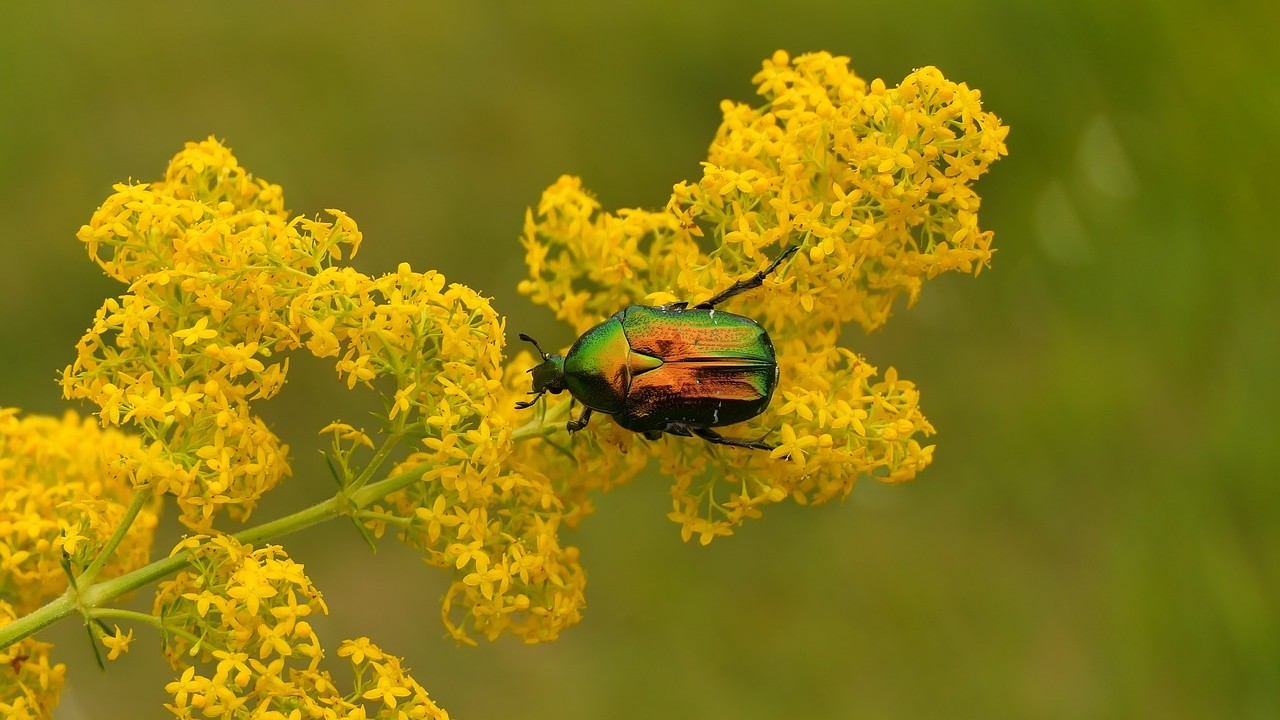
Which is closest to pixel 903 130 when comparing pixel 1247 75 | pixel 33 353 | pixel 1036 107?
pixel 1247 75

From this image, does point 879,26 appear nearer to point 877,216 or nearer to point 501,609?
point 877,216

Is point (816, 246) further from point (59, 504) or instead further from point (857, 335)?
point (857, 335)

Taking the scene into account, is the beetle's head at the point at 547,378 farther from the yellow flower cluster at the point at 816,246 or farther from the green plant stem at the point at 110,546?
the green plant stem at the point at 110,546

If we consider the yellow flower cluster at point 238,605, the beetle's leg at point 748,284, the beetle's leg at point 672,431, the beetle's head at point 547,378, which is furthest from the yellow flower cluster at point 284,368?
the beetle's leg at point 748,284

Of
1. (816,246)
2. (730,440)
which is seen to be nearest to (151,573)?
(730,440)

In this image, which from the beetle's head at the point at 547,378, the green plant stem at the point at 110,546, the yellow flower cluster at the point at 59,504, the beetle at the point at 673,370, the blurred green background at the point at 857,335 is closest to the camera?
the green plant stem at the point at 110,546

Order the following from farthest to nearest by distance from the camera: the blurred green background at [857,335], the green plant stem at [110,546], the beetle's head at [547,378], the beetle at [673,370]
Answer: the blurred green background at [857,335], the beetle's head at [547,378], the beetle at [673,370], the green plant stem at [110,546]
